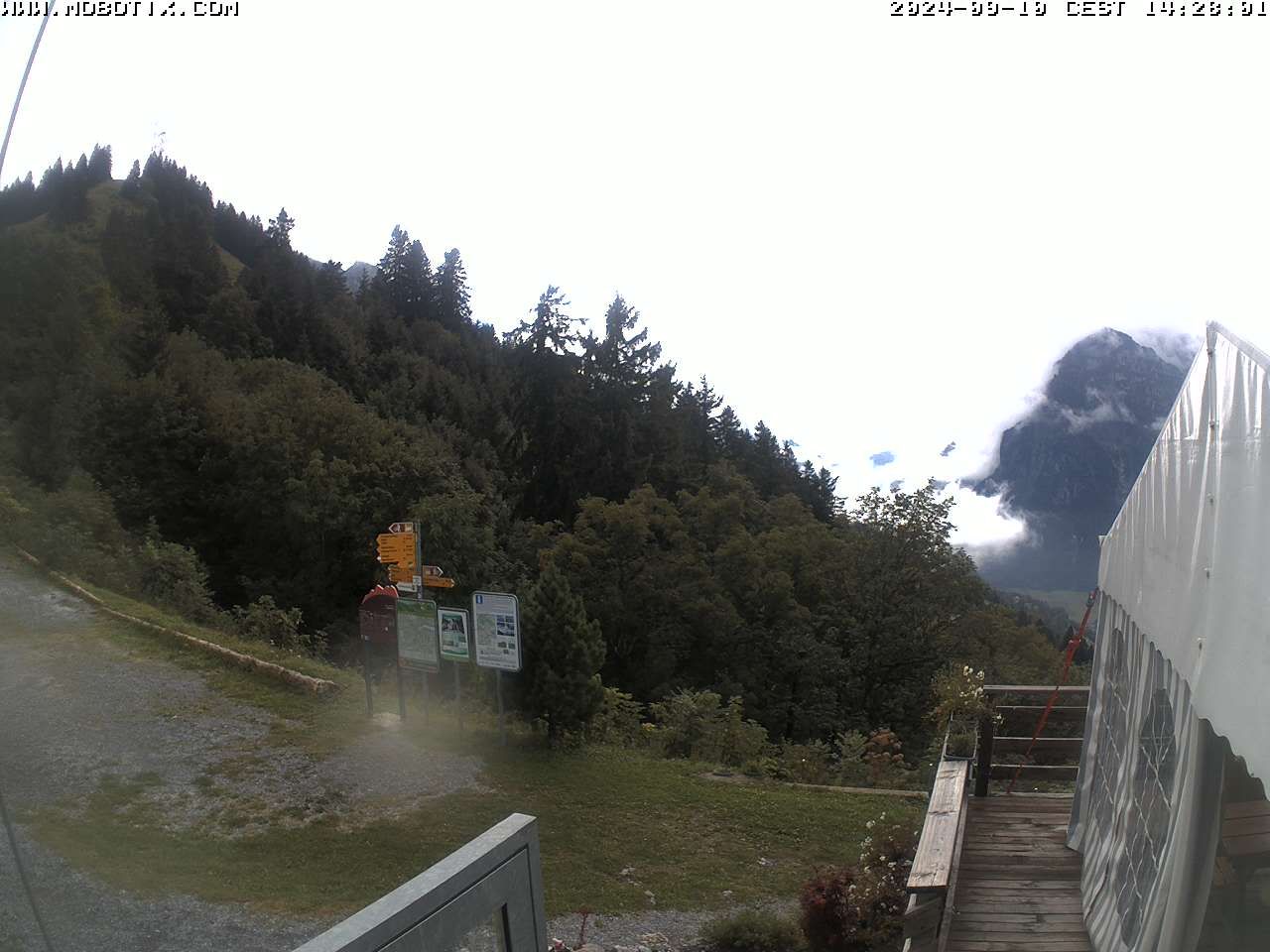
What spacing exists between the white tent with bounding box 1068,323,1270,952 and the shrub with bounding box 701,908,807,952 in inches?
71.9

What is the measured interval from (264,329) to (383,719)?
33661 mm

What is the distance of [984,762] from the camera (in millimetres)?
5844

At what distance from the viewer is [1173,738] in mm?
3203

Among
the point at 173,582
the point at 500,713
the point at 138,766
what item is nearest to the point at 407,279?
the point at 173,582

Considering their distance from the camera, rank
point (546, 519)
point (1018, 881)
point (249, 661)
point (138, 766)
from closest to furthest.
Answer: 1. point (1018, 881)
2. point (138, 766)
3. point (249, 661)
4. point (546, 519)

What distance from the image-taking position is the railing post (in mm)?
5758

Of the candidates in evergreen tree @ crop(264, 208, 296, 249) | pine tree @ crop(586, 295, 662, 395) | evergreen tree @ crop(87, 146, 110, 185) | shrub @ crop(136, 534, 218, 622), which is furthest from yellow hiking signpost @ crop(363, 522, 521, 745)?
evergreen tree @ crop(264, 208, 296, 249)

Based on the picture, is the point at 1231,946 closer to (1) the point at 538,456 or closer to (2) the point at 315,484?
(2) the point at 315,484

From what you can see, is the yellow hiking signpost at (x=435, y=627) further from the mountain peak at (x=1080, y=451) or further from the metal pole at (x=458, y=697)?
the mountain peak at (x=1080, y=451)

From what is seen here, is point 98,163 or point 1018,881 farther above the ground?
point 98,163

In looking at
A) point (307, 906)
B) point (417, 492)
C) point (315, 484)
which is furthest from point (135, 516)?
point (307, 906)

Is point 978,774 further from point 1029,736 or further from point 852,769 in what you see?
point 852,769

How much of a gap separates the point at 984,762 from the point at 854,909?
4.69 feet

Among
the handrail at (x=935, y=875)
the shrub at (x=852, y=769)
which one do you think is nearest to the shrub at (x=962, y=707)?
the handrail at (x=935, y=875)
